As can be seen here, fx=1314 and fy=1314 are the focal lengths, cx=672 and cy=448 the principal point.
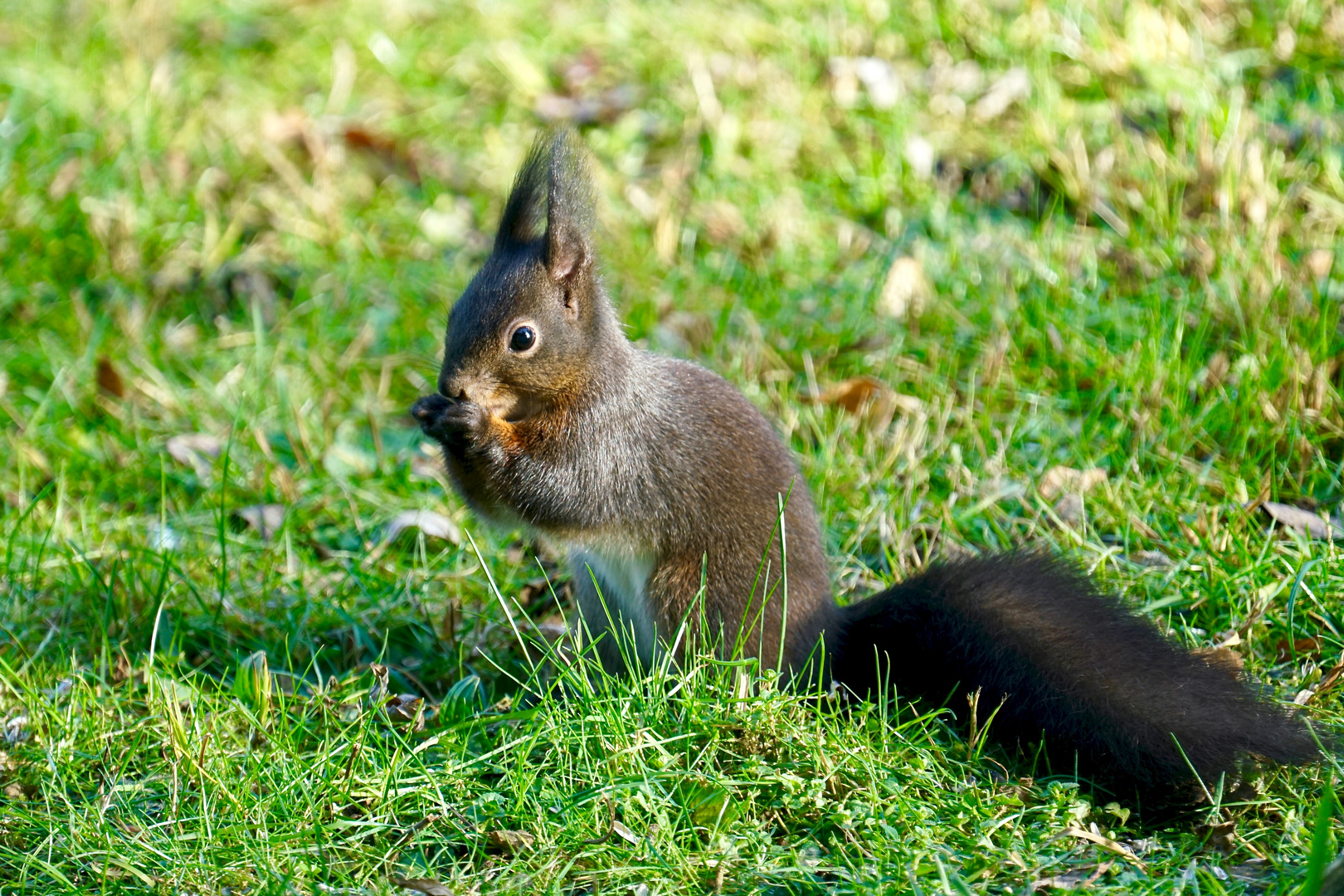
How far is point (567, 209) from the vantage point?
2.69 metres

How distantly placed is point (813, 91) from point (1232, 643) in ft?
10.2

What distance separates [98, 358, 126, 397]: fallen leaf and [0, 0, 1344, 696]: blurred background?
18mm

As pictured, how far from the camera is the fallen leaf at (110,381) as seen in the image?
4.19 meters

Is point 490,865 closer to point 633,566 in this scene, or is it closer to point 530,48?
point 633,566

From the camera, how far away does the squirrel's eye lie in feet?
8.72

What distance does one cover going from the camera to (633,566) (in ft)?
9.39

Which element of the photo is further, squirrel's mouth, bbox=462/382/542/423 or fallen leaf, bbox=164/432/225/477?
fallen leaf, bbox=164/432/225/477

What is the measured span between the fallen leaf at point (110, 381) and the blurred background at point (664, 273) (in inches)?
0.7

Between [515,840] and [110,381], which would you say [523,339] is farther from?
[110,381]

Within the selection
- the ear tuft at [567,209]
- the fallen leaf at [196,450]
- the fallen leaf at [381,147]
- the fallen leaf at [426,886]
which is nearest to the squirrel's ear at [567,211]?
the ear tuft at [567,209]

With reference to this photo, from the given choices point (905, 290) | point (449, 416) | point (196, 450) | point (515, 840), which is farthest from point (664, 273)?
point (515, 840)

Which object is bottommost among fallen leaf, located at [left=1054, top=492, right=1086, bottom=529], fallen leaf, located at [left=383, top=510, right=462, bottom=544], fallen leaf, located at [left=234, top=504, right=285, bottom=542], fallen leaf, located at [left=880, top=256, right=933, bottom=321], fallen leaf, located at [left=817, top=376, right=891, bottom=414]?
fallen leaf, located at [left=234, top=504, right=285, bottom=542]

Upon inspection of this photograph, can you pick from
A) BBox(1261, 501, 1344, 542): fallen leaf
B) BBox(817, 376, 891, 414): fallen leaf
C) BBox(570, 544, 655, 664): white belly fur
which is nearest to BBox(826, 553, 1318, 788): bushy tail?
BBox(570, 544, 655, 664): white belly fur

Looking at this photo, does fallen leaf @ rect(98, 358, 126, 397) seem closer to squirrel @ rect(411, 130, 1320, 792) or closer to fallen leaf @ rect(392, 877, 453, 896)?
squirrel @ rect(411, 130, 1320, 792)
